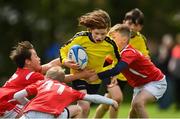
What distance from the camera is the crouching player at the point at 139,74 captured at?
12.0 metres

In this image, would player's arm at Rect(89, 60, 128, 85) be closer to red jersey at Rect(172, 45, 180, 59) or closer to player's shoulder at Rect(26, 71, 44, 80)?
player's shoulder at Rect(26, 71, 44, 80)

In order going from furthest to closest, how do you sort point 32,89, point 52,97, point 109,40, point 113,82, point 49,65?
point 113,82 < point 49,65 < point 109,40 < point 32,89 < point 52,97

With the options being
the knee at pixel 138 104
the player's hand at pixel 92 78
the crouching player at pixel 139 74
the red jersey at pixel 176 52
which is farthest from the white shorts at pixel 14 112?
the red jersey at pixel 176 52

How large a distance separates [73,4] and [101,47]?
52.2 ft

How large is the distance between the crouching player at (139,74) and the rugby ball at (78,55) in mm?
620

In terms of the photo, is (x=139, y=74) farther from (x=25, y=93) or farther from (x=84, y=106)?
(x=25, y=93)

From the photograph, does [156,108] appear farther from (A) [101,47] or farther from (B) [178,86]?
(A) [101,47]

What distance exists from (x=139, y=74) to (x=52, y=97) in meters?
2.28

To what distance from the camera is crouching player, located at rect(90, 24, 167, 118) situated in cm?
1195

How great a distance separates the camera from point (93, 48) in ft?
38.2

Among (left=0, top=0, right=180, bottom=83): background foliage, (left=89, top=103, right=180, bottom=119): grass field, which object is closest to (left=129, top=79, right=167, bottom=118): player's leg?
(left=89, top=103, right=180, bottom=119): grass field

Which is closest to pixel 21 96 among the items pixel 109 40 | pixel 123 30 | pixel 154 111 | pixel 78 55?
pixel 78 55

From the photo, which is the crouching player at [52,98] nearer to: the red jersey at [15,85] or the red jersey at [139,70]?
the red jersey at [15,85]

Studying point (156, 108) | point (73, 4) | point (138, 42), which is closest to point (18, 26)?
point (73, 4)
